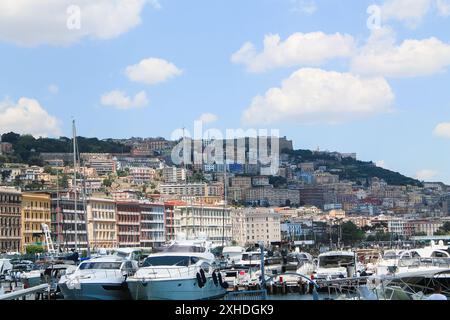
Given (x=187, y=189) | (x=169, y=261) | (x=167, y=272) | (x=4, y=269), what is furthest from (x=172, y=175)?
(x=167, y=272)

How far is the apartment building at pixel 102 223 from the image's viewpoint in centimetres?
3700

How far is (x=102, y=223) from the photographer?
3816 cm

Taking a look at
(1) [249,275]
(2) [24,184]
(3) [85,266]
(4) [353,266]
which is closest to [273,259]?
(1) [249,275]

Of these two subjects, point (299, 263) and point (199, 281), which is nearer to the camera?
point (199, 281)

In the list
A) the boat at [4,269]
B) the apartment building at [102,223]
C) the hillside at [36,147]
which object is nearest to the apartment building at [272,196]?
the hillside at [36,147]

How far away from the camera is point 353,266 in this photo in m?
14.0

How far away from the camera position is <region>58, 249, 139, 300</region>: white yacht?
9.95 metres

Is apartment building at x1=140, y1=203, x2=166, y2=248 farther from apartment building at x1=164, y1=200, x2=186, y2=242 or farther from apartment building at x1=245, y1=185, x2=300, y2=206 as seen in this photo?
apartment building at x1=245, y1=185, x2=300, y2=206

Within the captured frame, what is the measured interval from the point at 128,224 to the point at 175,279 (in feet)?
102

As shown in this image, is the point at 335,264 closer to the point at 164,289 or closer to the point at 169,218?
the point at 164,289

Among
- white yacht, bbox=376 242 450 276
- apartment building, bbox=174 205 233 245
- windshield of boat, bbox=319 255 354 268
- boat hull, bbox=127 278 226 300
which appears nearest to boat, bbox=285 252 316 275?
windshield of boat, bbox=319 255 354 268

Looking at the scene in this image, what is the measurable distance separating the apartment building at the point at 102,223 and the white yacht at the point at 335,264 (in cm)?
2188
